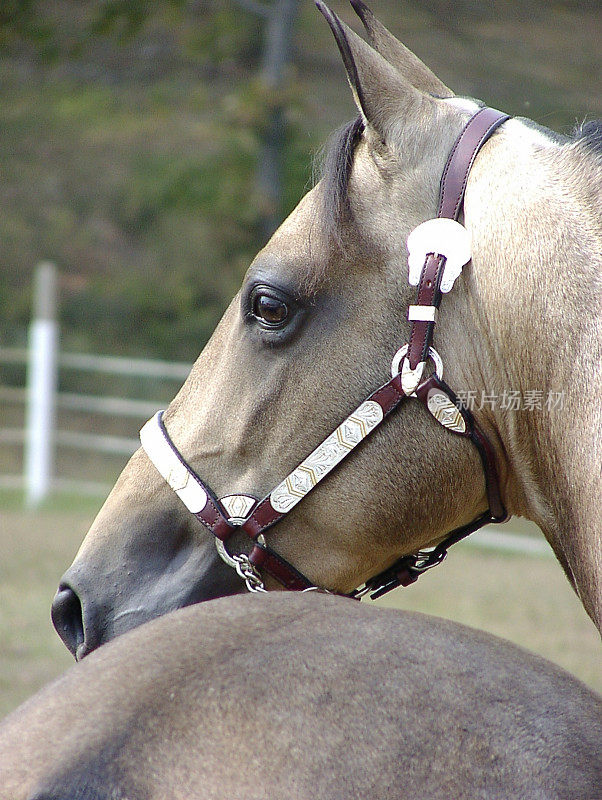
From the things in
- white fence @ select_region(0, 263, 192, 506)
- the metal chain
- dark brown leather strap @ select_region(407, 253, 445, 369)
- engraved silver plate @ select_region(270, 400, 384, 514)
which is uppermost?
dark brown leather strap @ select_region(407, 253, 445, 369)

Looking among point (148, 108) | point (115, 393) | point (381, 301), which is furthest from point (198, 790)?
point (148, 108)

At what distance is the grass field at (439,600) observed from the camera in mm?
4160

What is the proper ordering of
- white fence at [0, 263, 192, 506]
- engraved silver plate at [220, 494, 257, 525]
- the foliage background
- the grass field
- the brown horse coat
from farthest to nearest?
the foliage background → white fence at [0, 263, 192, 506] → the grass field → engraved silver plate at [220, 494, 257, 525] → the brown horse coat

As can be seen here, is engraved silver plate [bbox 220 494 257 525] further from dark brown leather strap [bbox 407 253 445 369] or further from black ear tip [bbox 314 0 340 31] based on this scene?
black ear tip [bbox 314 0 340 31]

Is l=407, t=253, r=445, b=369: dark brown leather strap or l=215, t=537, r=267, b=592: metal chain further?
l=215, t=537, r=267, b=592: metal chain

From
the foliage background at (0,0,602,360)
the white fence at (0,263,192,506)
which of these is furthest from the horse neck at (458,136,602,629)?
the foliage background at (0,0,602,360)

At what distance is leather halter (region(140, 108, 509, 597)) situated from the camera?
5.30ft

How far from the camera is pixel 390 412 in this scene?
166 cm

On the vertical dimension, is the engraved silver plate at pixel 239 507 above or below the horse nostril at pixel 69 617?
above

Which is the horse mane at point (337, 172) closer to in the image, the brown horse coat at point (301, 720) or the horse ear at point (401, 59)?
the horse ear at point (401, 59)

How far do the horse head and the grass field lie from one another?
6.27 ft

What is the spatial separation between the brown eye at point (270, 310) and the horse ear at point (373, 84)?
361 mm

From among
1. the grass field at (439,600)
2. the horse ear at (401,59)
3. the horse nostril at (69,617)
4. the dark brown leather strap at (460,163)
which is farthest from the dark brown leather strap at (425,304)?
the grass field at (439,600)

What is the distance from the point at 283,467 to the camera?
1729 millimetres
